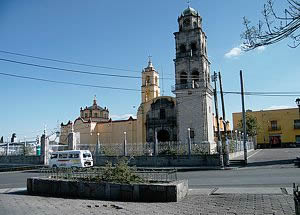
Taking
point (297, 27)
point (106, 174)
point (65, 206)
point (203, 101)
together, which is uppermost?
point (203, 101)

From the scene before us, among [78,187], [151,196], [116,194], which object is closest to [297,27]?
[151,196]

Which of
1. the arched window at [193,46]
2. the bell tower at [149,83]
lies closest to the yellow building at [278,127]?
the bell tower at [149,83]

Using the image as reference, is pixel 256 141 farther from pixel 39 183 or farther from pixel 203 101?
pixel 39 183

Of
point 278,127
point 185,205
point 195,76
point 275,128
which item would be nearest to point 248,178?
point 185,205

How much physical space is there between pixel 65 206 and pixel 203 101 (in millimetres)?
32958

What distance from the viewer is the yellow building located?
57.0 metres

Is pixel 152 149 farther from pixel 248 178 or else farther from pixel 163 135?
pixel 163 135

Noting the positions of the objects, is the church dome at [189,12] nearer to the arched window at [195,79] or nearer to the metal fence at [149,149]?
the arched window at [195,79]

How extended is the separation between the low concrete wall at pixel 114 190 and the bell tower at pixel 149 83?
43958mm

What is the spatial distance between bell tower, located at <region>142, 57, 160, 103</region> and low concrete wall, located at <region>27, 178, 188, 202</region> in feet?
144

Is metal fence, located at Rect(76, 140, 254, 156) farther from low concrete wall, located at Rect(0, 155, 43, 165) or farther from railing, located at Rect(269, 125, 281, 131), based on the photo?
railing, located at Rect(269, 125, 281, 131)

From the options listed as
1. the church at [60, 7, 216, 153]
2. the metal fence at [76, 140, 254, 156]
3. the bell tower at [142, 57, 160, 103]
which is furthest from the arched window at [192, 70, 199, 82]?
the bell tower at [142, 57, 160, 103]

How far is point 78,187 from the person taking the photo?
9.56m

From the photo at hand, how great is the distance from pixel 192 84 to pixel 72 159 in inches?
820
